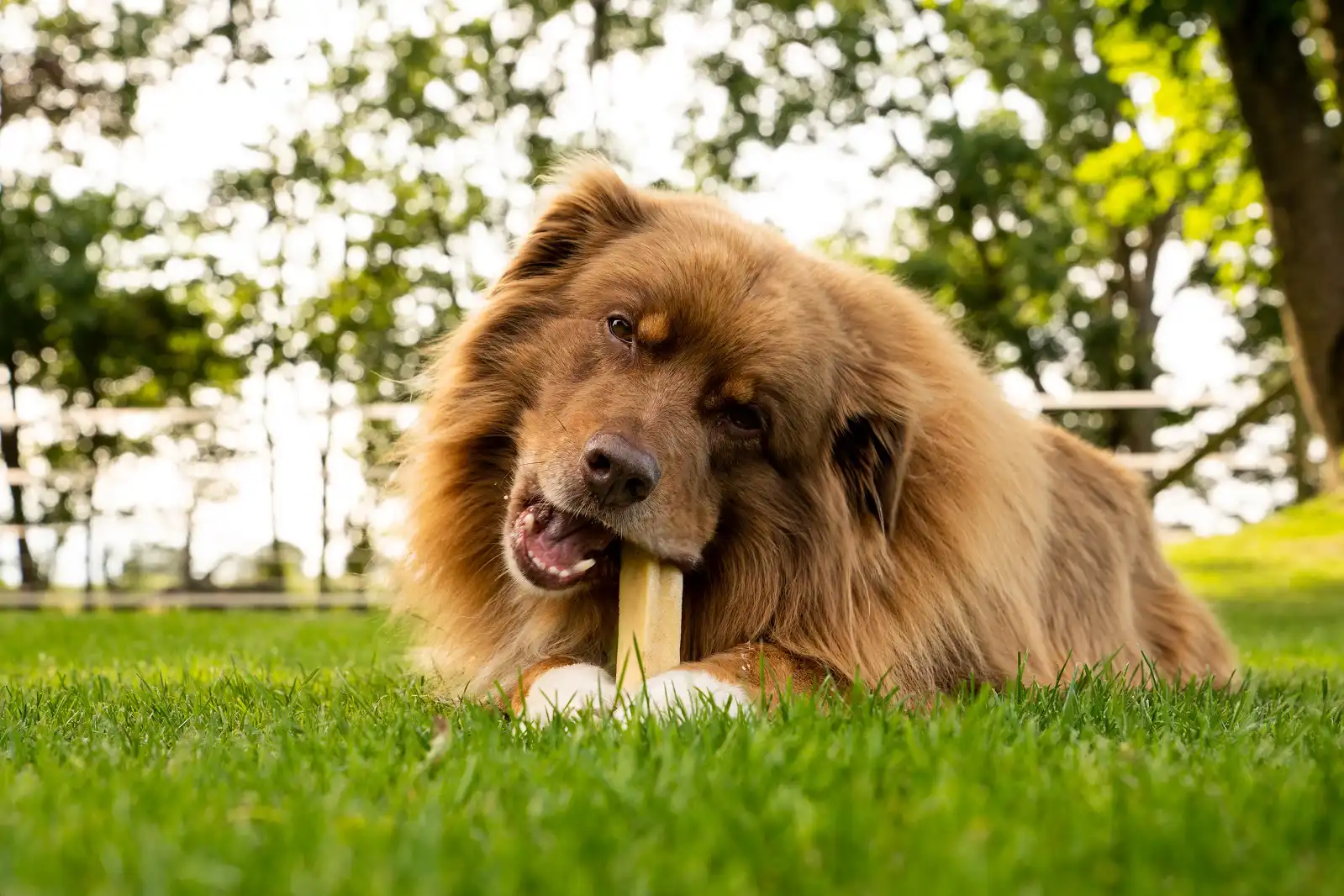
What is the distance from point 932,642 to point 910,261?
72.9 feet

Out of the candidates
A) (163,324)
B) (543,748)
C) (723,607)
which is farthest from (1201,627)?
(163,324)

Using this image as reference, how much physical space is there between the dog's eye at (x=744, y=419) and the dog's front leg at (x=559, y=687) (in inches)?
31.9

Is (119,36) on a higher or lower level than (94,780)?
higher

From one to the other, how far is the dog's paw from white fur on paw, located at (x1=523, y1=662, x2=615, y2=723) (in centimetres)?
15

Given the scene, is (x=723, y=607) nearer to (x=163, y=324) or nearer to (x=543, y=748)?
(x=543, y=748)

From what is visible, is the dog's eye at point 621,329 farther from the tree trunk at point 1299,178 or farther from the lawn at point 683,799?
the tree trunk at point 1299,178

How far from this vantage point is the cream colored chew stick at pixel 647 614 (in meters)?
3.44

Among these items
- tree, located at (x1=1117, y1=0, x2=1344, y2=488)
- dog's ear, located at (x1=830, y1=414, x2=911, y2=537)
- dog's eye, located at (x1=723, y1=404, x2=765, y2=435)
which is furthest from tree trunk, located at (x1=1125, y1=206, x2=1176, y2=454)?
dog's eye, located at (x1=723, y1=404, x2=765, y2=435)

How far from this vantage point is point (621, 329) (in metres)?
3.70

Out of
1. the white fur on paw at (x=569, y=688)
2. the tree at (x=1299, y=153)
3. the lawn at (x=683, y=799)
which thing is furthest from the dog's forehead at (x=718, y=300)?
the tree at (x=1299, y=153)

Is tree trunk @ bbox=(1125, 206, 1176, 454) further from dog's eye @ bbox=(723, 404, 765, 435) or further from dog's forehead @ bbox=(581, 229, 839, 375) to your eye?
dog's eye @ bbox=(723, 404, 765, 435)

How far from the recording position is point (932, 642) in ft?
12.3

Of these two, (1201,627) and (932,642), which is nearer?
(932,642)

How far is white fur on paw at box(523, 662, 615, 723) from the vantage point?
129 inches
